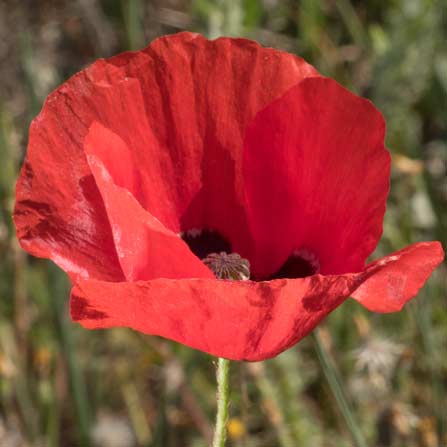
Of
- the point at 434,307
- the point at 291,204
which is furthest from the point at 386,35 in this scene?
the point at 291,204

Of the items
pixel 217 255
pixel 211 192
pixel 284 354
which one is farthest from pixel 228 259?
pixel 284 354

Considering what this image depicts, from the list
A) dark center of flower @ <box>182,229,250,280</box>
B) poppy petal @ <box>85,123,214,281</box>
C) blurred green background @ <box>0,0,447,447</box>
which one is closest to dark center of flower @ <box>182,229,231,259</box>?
dark center of flower @ <box>182,229,250,280</box>

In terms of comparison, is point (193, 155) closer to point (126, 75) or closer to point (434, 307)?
point (126, 75)

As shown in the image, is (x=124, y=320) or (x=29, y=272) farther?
(x=29, y=272)

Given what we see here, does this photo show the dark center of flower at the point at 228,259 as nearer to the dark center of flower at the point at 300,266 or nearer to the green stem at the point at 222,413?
the dark center of flower at the point at 300,266

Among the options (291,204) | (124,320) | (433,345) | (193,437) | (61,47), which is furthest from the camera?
(61,47)

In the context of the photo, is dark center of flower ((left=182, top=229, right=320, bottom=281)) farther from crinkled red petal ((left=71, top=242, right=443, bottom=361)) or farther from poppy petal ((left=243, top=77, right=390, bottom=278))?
crinkled red petal ((left=71, top=242, right=443, bottom=361))
